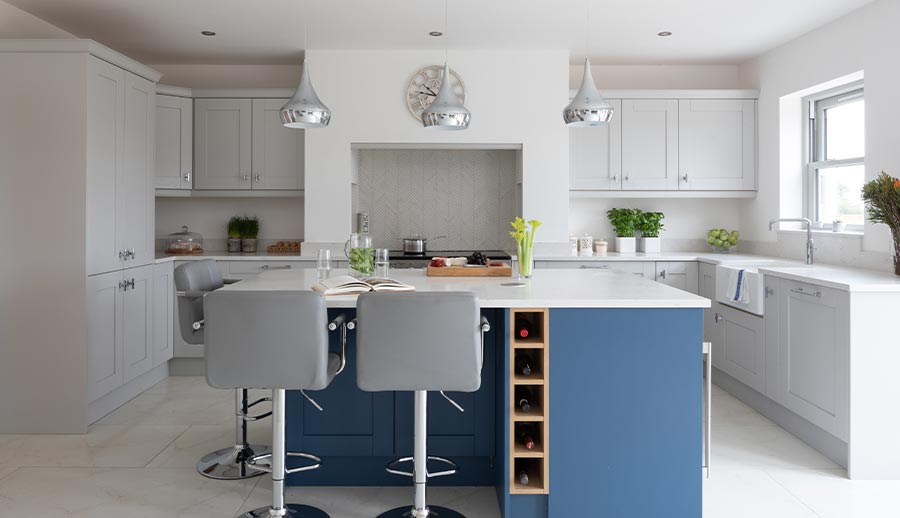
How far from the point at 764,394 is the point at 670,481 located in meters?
1.99

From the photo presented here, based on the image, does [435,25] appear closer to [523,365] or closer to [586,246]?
[586,246]

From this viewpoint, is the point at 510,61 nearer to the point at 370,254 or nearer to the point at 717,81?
the point at 717,81

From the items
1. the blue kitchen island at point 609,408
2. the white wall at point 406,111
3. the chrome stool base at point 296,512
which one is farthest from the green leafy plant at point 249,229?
the blue kitchen island at point 609,408

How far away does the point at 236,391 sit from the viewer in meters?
3.57

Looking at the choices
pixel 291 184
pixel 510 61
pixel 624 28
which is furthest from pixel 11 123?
pixel 624 28

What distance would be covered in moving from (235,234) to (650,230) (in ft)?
11.7

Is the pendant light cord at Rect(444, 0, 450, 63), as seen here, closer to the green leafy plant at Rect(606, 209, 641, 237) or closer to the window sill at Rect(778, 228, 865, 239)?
the green leafy plant at Rect(606, 209, 641, 237)

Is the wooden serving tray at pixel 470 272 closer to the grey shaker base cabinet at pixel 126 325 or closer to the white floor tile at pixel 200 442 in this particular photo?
the white floor tile at pixel 200 442

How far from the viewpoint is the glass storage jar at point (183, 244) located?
6.07 metres

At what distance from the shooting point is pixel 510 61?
5.82 metres

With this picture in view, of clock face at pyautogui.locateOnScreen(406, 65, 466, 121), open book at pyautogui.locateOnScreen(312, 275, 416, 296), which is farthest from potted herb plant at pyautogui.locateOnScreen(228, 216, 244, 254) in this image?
open book at pyautogui.locateOnScreen(312, 275, 416, 296)

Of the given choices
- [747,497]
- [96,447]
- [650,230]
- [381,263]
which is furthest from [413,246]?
[747,497]

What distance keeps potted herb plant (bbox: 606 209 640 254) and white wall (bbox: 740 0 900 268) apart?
1.01 m

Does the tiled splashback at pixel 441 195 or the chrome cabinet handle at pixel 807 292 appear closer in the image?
the chrome cabinet handle at pixel 807 292
